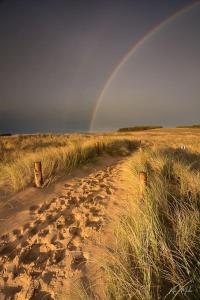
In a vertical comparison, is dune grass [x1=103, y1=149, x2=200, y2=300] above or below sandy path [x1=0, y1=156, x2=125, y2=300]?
above

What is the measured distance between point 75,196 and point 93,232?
6.52 feet

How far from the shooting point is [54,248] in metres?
3.72

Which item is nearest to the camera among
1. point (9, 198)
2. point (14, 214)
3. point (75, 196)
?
point (14, 214)

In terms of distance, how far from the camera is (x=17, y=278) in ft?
10.2

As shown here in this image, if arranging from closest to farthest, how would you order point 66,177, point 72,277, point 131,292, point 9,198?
point 131,292 < point 72,277 < point 9,198 < point 66,177

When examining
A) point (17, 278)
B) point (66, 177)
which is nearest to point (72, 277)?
point (17, 278)

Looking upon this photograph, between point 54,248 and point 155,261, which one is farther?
point 54,248

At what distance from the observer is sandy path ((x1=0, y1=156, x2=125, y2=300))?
2930 mm

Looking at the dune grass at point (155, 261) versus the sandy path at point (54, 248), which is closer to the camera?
the dune grass at point (155, 261)

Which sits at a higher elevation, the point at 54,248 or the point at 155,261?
the point at 155,261

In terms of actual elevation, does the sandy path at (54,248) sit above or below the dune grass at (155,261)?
below

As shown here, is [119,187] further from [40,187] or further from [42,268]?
[42,268]

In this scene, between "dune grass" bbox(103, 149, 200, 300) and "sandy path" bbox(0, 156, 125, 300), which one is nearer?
"dune grass" bbox(103, 149, 200, 300)

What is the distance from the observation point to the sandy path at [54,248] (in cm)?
293
